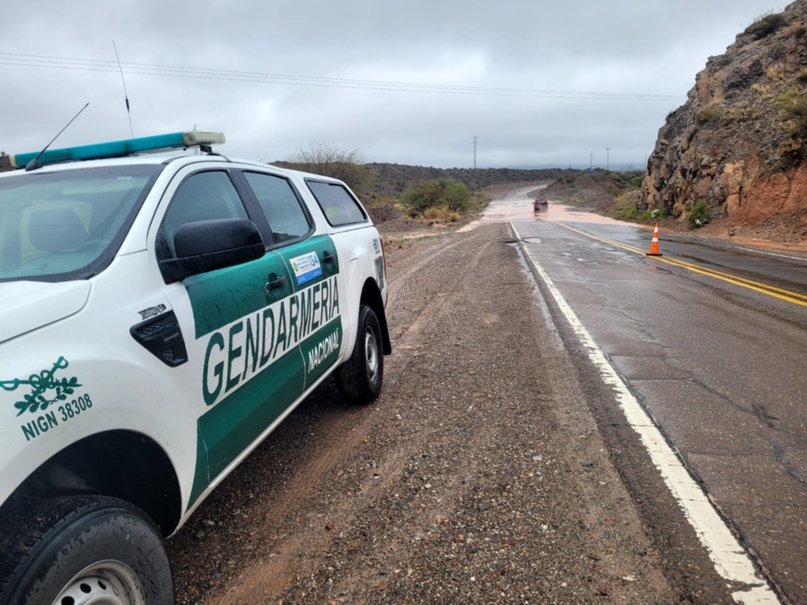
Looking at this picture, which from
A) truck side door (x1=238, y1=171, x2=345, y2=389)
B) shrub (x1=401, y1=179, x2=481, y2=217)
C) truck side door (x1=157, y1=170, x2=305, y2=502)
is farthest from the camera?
shrub (x1=401, y1=179, x2=481, y2=217)

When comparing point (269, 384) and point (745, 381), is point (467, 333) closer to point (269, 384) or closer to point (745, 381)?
point (745, 381)

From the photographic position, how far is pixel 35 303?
5.97ft

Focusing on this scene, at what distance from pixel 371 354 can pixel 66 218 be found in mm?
2753

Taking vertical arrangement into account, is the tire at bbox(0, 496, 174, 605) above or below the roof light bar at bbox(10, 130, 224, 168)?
below

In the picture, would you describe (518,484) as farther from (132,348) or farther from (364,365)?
(132,348)

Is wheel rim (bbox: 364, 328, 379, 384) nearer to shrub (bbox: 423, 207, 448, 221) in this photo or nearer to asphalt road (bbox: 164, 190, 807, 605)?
asphalt road (bbox: 164, 190, 807, 605)

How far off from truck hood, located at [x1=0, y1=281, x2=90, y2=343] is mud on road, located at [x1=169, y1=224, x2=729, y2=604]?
4.70 ft

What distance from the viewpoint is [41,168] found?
3047mm

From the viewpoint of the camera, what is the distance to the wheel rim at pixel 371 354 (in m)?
4.71

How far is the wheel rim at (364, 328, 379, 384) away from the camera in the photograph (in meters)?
4.71

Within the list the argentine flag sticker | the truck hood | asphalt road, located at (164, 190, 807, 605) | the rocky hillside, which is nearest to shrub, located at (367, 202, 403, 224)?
the rocky hillside

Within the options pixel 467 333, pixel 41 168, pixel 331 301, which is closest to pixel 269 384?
pixel 331 301

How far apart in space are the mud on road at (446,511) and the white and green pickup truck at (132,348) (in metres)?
0.56

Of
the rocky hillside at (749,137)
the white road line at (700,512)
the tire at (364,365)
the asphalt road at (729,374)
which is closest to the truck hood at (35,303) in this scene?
the tire at (364,365)
